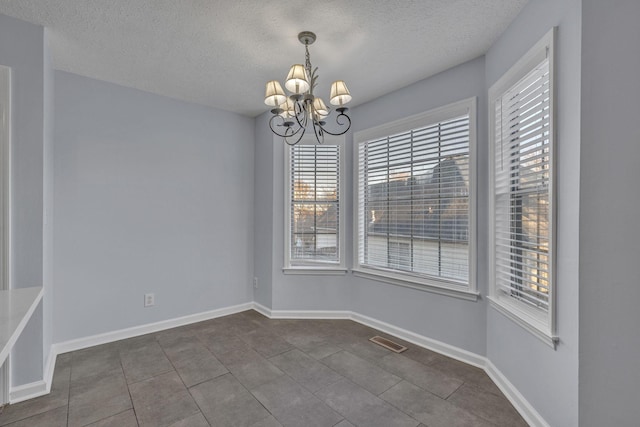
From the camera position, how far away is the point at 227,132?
391cm

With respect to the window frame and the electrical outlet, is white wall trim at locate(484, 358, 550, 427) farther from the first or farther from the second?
the electrical outlet

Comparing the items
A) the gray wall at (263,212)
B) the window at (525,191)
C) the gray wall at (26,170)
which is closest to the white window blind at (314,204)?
the gray wall at (263,212)

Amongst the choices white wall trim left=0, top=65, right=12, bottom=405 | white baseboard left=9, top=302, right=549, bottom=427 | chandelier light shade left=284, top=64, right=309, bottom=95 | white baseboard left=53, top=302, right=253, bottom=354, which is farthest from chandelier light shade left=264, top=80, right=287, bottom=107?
white baseboard left=53, top=302, right=253, bottom=354

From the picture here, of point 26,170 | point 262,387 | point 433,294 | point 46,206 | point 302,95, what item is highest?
point 302,95

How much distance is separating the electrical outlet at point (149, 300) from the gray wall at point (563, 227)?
3.42 meters

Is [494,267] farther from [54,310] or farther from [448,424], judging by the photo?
[54,310]

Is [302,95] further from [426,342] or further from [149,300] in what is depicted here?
[149,300]

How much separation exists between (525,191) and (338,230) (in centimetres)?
206

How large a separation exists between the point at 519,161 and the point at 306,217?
7.58 feet

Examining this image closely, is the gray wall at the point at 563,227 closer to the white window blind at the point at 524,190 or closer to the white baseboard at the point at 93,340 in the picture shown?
the white window blind at the point at 524,190

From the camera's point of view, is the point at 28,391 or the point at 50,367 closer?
the point at 28,391

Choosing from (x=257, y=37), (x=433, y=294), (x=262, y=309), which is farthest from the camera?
(x=262, y=309)

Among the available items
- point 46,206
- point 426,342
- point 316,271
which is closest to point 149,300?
point 46,206

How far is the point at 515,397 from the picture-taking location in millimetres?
2049
